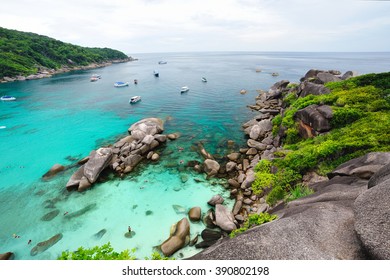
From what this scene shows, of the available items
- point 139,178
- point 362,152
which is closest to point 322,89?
point 362,152

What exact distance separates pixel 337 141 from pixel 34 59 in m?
144

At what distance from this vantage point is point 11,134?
110 ft

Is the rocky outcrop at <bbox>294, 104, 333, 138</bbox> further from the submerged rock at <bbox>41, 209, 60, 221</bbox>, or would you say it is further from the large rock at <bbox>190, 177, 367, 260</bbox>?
the submerged rock at <bbox>41, 209, 60, 221</bbox>

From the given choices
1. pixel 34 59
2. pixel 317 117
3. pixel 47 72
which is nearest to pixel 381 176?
pixel 317 117

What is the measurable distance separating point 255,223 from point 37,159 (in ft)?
96.0

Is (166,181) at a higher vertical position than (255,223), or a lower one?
lower

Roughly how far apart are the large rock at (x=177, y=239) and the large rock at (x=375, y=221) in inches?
427

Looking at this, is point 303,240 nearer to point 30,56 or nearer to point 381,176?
point 381,176

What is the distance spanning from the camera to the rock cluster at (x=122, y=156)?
66.0ft

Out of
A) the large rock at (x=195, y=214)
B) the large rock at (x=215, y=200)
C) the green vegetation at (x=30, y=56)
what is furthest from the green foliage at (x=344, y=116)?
the green vegetation at (x=30, y=56)

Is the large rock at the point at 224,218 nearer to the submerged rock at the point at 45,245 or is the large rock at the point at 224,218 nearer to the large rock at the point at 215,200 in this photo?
the large rock at the point at 215,200

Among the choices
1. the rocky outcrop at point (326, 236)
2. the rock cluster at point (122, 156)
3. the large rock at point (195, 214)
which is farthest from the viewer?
the rock cluster at point (122, 156)

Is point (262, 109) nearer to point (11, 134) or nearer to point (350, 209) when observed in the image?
point (350, 209)
